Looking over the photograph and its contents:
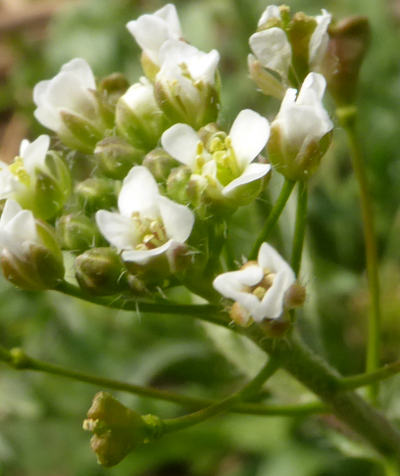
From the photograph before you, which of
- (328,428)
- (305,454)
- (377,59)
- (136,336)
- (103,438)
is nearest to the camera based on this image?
(103,438)

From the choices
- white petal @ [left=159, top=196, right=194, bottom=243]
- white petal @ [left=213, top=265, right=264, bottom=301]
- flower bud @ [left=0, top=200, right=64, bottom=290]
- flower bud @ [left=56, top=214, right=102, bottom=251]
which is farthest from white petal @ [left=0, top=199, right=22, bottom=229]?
white petal @ [left=213, top=265, right=264, bottom=301]

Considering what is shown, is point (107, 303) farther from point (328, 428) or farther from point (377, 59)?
point (377, 59)

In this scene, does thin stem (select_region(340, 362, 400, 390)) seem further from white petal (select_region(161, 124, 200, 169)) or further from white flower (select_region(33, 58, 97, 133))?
white flower (select_region(33, 58, 97, 133))

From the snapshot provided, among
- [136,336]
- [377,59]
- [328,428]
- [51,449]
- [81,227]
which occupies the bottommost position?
[51,449]

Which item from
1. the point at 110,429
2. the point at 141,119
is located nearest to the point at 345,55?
the point at 141,119

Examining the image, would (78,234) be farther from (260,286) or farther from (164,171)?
(260,286)

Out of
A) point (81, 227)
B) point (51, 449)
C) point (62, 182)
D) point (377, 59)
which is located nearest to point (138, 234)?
point (81, 227)
